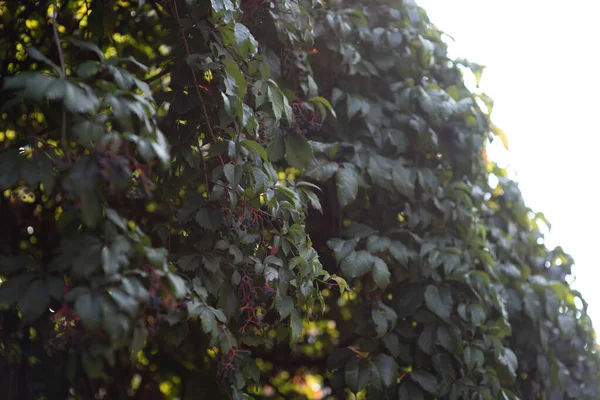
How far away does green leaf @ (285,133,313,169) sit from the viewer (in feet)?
7.04

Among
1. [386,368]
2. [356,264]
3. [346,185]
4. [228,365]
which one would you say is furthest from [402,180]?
[228,365]

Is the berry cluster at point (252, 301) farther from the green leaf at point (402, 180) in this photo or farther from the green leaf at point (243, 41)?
the green leaf at point (402, 180)

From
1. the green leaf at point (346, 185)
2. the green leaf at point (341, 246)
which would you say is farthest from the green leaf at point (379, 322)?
the green leaf at point (346, 185)

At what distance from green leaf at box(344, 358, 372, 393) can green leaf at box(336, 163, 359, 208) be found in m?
0.52

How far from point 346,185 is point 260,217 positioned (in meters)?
0.52

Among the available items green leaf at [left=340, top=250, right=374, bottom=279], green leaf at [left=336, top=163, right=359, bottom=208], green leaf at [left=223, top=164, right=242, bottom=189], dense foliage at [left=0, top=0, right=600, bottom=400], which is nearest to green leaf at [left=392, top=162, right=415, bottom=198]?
dense foliage at [left=0, top=0, right=600, bottom=400]

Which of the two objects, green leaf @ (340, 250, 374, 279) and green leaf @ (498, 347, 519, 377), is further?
green leaf @ (498, 347, 519, 377)

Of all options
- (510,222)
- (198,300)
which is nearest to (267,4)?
(198,300)

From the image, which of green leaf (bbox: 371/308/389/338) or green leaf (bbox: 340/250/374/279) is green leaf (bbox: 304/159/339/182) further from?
green leaf (bbox: 371/308/389/338)

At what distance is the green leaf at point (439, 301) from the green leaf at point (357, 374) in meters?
0.30

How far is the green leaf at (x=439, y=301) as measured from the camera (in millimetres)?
2389

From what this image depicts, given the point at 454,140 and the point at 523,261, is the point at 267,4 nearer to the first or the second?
the point at 454,140

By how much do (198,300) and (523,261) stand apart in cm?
195

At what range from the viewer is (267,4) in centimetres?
217
